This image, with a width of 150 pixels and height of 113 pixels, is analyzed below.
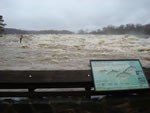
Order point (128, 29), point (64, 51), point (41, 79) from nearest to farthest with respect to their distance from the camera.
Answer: point (41, 79), point (64, 51), point (128, 29)

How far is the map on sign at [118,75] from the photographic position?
363 cm

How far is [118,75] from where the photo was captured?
12.3ft

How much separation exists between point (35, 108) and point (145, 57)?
2.47 metres

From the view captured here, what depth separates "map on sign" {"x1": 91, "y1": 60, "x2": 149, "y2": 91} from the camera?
3633 millimetres

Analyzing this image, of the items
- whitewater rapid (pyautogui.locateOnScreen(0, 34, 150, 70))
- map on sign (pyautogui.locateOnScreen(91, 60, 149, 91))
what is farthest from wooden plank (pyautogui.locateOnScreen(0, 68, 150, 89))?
whitewater rapid (pyautogui.locateOnScreen(0, 34, 150, 70))

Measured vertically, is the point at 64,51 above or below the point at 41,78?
above

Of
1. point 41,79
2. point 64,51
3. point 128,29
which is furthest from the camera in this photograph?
point 128,29

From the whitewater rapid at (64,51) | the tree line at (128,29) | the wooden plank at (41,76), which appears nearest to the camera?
the wooden plank at (41,76)

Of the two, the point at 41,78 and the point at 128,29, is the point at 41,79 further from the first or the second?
the point at 128,29

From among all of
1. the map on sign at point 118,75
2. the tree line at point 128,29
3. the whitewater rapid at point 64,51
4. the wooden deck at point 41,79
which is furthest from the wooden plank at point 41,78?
the tree line at point 128,29

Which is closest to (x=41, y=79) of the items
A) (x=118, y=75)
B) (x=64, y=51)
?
(x=118, y=75)

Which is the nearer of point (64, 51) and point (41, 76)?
point (41, 76)

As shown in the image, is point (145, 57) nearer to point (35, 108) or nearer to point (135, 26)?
point (35, 108)

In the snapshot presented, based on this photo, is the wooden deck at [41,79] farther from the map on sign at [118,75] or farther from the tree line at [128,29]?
the tree line at [128,29]
